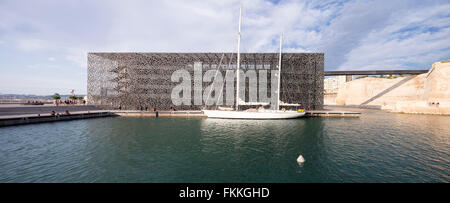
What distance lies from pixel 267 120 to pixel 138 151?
18.0 meters

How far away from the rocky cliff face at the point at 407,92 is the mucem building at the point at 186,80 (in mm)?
22198

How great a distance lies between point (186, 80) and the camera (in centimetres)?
3331

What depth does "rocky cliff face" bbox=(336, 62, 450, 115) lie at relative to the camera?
33.2 meters

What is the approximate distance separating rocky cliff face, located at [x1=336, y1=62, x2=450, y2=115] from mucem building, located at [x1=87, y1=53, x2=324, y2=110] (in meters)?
22.2

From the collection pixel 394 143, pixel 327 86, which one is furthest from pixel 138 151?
pixel 327 86

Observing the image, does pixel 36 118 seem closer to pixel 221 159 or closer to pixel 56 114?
pixel 56 114

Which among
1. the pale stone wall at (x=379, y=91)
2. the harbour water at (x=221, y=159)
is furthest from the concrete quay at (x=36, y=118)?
the pale stone wall at (x=379, y=91)

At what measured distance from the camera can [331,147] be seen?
36.9ft

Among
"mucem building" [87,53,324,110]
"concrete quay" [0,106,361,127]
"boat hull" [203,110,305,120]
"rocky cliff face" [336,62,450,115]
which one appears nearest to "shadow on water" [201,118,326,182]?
"boat hull" [203,110,305,120]

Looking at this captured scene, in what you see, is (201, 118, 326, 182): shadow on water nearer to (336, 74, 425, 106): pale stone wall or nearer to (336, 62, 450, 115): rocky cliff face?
(336, 62, 450, 115): rocky cliff face

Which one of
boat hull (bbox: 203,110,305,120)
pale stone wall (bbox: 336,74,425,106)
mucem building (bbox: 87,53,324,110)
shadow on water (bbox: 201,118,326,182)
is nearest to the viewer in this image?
shadow on water (bbox: 201,118,326,182)

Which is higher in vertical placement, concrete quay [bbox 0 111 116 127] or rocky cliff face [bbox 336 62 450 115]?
rocky cliff face [bbox 336 62 450 115]
